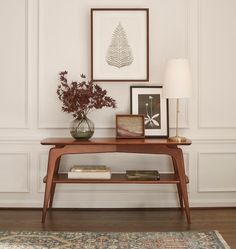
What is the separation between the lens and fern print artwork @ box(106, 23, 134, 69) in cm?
348

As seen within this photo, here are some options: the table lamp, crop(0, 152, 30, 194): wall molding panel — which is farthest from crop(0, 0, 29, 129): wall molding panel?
the table lamp

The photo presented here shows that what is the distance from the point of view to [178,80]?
10.3 feet

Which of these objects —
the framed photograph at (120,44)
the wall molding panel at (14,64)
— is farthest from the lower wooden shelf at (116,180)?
the framed photograph at (120,44)

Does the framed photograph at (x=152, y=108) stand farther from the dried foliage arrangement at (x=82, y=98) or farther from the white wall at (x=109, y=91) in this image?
the dried foliage arrangement at (x=82, y=98)

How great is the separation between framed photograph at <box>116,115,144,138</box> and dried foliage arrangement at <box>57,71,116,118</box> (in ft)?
0.51

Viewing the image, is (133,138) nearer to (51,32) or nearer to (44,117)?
(44,117)

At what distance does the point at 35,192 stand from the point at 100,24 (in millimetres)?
1557

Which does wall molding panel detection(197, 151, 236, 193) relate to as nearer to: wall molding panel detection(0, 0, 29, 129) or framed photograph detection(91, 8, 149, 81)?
framed photograph detection(91, 8, 149, 81)

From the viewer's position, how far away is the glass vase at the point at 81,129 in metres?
3.22

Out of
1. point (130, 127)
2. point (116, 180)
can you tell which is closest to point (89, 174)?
point (116, 180)

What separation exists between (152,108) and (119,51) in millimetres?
563

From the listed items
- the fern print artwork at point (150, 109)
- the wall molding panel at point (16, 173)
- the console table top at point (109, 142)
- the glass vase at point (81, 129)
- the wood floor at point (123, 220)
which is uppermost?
the fern print artwork at point (150, 109)

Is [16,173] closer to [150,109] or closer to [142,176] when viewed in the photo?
[142,176]

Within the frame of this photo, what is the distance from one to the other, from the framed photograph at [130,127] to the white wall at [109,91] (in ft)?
0.70
